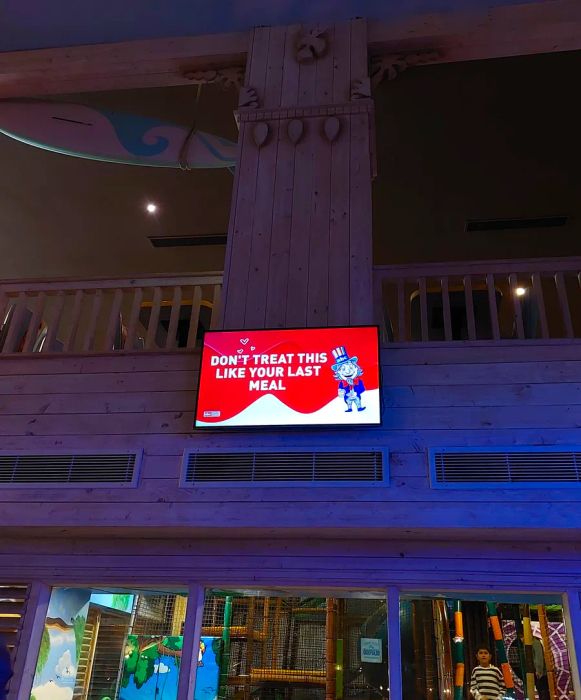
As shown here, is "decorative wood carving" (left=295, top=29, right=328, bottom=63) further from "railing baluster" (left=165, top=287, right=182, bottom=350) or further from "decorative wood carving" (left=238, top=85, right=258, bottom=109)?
"railing baluster" (left=165, top=287, right=182, bottom=350)

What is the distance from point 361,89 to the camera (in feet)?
14.5

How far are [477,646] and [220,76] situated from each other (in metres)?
4.31

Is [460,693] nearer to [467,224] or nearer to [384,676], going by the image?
[384,676]

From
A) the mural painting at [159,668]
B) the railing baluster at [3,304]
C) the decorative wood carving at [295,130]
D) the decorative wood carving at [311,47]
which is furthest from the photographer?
the decorative wood carving at [311,47]

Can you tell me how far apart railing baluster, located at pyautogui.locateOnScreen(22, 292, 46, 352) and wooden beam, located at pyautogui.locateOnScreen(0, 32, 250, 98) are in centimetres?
197

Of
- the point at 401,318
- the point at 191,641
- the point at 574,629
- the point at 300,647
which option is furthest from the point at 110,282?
the point at 574,629

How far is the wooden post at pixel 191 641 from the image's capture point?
3.21 meters

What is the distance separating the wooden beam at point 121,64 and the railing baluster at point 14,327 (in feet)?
6.59

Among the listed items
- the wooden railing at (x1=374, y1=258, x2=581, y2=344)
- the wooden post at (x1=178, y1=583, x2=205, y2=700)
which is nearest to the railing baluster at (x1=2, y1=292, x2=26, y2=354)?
the wooden post at (x1=178, y1=583, x2=205, y2=700)

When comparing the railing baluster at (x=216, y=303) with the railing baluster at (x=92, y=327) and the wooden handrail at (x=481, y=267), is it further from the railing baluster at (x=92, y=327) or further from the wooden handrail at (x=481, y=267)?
the wooden handrail at (x=481, y=267)

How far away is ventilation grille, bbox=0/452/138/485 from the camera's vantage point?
140 inches

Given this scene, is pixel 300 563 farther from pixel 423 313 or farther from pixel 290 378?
pixel 423 313

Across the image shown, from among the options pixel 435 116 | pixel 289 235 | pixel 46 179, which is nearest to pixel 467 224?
pixel 435 116

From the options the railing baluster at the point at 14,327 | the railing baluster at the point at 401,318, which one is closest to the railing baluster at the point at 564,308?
the railing baluster at the point at 401,318
